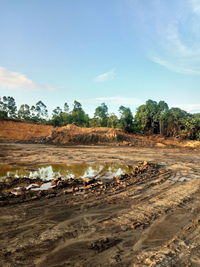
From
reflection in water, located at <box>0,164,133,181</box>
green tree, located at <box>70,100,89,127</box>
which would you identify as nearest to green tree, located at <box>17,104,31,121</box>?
green tree, located at <box>70,100,89,127</box>

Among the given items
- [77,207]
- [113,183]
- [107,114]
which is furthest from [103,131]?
[77,207]

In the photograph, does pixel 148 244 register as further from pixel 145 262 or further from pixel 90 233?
pixel 90 233

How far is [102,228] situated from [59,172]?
6.63 metres

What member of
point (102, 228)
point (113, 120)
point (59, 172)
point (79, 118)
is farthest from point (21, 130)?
point (102, 228)

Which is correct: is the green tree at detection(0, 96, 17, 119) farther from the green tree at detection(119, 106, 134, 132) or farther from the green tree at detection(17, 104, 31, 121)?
the green tree at detection(119, 106, 134, 132)

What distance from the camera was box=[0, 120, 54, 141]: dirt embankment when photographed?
3019cm

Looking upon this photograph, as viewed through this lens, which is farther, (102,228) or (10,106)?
(10,106)

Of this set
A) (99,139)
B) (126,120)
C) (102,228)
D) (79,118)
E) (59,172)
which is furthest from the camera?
(79,118)

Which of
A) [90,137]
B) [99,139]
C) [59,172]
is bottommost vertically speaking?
[59,172]

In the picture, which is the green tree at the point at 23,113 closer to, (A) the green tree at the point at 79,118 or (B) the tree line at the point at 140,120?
(B) the tree line at the point at 140,120

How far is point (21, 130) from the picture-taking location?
33.0 metres

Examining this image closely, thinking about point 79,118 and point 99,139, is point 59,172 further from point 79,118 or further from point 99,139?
point 79,118

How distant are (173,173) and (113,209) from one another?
6.12m

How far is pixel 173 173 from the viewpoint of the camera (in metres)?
10.2
